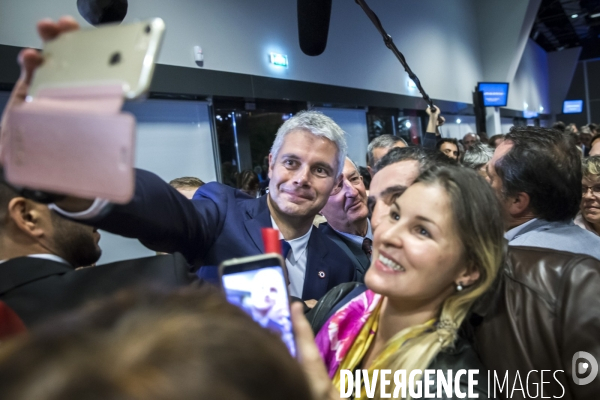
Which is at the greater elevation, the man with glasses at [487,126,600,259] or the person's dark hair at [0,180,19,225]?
the person's dark hair at [0,180,19,225]

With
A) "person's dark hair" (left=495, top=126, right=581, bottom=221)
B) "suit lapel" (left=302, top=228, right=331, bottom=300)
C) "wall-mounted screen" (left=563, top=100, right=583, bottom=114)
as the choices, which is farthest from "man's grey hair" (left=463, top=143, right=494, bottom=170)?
"wall-mounted screen" (left=563, top=100, right=583, bottom=114)

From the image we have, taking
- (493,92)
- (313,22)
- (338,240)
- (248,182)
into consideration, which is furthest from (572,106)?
(338,240)

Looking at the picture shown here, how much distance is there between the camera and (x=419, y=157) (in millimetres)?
1625

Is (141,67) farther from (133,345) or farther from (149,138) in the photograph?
(149,138)

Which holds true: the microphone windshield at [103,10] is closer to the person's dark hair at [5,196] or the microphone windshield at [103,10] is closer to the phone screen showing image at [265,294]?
the person's dark hair at [5,196]

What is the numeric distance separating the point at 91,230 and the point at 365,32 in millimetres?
6330

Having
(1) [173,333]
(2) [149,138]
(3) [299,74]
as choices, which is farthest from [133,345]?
(3) [299,74]

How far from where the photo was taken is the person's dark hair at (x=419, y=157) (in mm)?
1583

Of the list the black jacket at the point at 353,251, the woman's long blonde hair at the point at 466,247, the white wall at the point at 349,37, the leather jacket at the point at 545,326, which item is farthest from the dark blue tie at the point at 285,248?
the white wall at the point at 349,37

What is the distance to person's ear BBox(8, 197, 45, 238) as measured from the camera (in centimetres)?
95

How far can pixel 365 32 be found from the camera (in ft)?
21.8

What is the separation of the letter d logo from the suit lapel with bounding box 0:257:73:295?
1088mm

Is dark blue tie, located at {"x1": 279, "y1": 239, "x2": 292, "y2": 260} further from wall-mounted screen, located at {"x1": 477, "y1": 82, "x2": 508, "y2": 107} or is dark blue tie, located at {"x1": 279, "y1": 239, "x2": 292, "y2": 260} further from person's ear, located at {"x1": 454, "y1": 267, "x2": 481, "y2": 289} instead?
wall-mounted screen, located at {"x1": 477, "y1": 82, "x2": 508, "y2": 107}

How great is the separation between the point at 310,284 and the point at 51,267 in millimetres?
885
